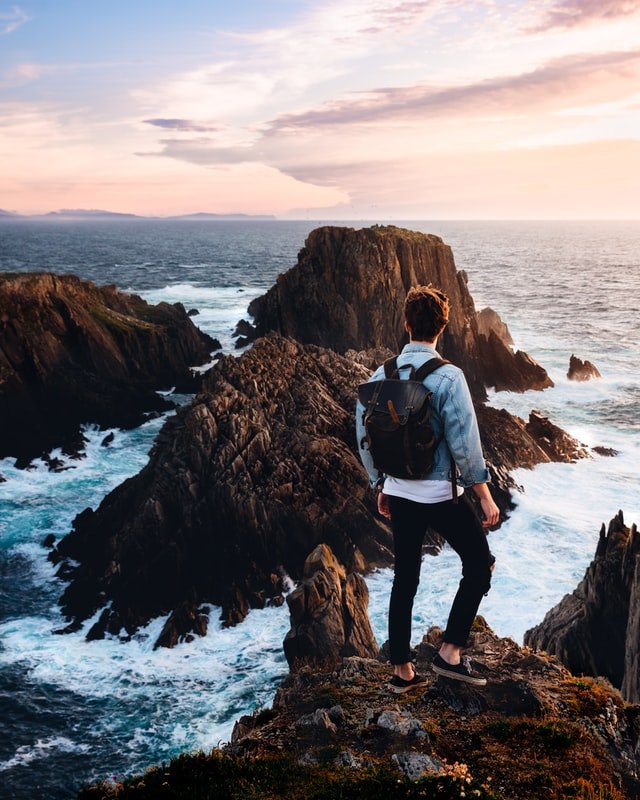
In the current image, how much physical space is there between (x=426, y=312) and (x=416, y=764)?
192 inches

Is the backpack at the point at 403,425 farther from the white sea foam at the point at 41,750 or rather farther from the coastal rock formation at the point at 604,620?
the white sea foam at the point at 41,750

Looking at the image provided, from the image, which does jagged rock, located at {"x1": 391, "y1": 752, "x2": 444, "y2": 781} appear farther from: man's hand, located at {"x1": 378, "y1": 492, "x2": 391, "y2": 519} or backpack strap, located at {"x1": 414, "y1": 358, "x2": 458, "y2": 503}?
backpack strap, located at {"x1": 414, "y1": 358, "x2": 458, "y2": 503}

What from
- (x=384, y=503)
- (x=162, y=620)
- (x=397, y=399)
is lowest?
(x=162, y=620)

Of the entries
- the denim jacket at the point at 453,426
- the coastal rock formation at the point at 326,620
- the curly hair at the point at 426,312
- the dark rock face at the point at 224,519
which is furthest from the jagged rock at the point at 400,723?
the dark rock face at the point at 224,519

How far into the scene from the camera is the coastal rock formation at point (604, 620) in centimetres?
1509

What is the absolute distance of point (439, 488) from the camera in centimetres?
630

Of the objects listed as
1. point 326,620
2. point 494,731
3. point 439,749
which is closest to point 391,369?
point 439,749

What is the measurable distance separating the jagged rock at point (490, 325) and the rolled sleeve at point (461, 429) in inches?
2065

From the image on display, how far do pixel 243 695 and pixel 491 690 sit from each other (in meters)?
14.7

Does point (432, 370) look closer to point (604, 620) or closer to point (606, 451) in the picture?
point (604, 620)

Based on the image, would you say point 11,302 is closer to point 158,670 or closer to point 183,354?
point 183,354

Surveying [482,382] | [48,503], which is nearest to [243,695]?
[48,503]

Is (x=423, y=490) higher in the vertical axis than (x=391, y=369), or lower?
lower

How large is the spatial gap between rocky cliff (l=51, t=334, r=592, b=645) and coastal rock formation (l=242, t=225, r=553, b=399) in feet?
74.4
